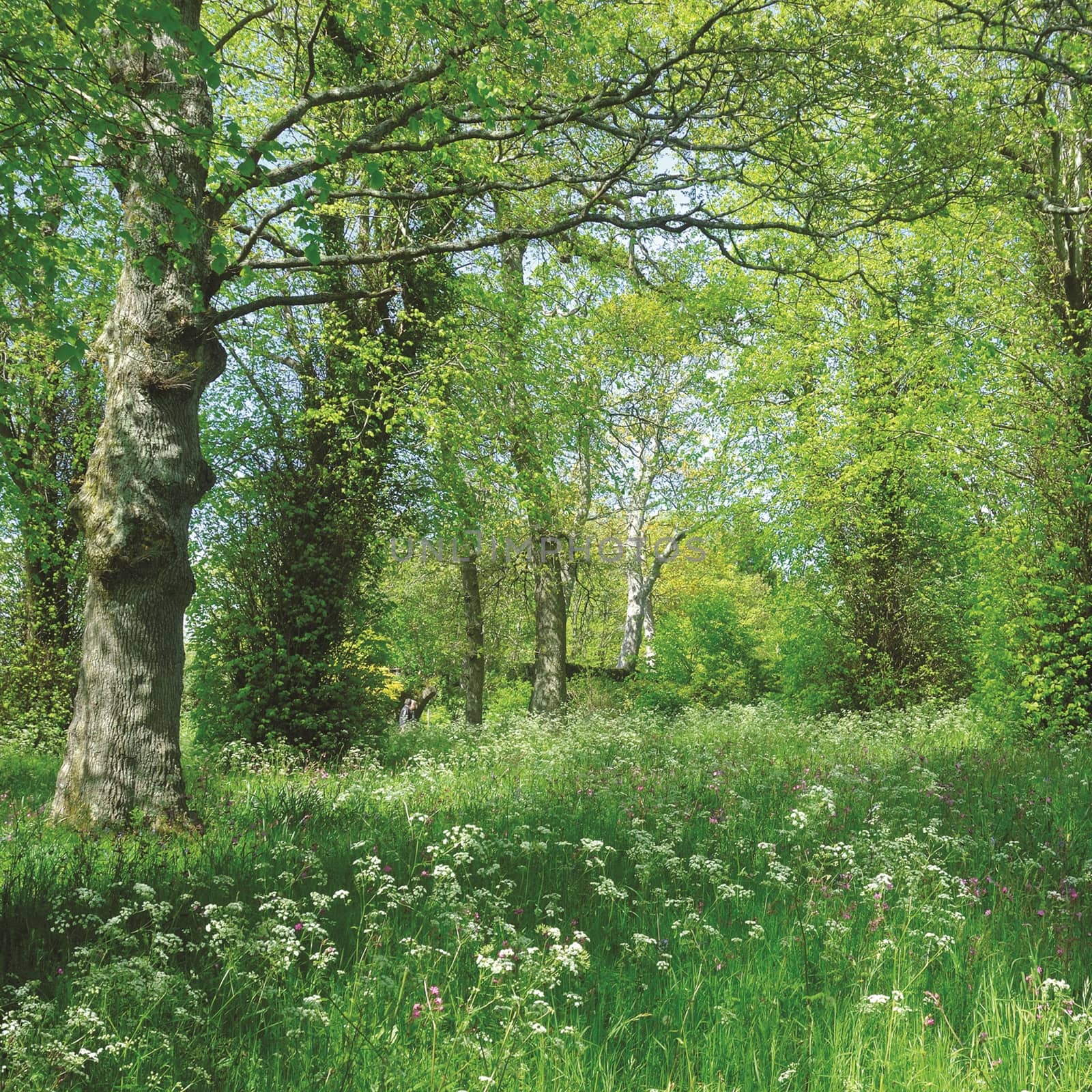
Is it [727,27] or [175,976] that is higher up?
[727,27]

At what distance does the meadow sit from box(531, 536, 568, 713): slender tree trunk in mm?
9966

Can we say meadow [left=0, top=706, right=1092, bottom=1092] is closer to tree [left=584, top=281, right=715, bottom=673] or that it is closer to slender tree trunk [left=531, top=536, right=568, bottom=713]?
slender tree trunk [left=531, top=536, right=568, bottom=713]

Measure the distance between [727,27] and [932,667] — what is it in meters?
13.1

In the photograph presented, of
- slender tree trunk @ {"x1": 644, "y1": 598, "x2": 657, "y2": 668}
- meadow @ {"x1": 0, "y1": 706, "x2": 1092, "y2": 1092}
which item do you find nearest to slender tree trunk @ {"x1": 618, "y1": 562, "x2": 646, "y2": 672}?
slender tree trunk @ {"x1": 644, "y1": 598, "x2": 657, "y2": 668}

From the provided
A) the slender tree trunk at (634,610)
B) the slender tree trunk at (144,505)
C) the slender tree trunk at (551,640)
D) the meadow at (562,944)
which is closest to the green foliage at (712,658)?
the slender tree trunk at (634,610)

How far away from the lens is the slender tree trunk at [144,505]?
6125 mm

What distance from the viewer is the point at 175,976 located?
2.76 meters

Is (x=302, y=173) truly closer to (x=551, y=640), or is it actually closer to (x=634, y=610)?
(x=551, y=640)

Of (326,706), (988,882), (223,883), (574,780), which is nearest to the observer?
(223,883)

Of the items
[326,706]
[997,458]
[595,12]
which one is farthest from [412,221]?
[997,458]

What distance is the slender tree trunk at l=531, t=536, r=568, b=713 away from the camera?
56.2ft

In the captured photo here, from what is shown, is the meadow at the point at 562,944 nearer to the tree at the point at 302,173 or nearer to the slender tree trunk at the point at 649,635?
the tree at the point at 302,173

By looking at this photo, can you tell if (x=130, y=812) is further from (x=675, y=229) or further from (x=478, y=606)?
(x=478, y=606)

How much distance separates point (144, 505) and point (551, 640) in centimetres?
1205
